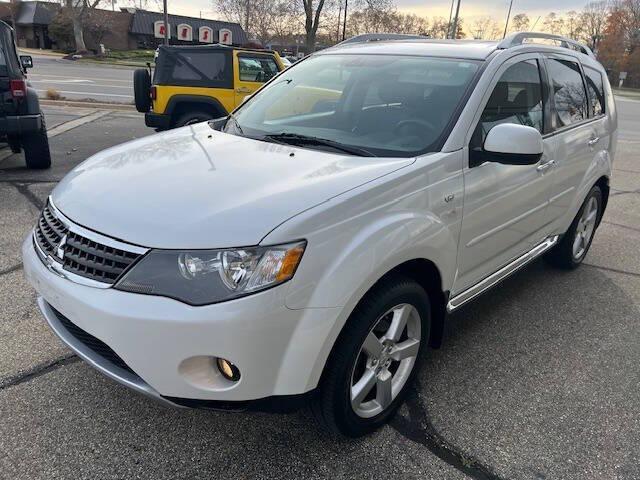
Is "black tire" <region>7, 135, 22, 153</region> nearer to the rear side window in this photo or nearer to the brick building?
the rear side window

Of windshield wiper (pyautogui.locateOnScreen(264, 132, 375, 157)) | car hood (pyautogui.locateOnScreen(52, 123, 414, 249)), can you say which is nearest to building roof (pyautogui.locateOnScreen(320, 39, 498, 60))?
windshield wiper (pyautogui.locateOnScreen(264, 132, 375, 157))

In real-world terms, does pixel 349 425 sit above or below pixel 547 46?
below

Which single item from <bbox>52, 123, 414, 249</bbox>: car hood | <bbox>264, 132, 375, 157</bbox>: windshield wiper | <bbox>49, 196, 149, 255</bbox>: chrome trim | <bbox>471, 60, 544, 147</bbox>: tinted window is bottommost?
<bbox>49, 196, 149, 255</bbox>: chrome trim

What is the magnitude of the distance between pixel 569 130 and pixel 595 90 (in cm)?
93

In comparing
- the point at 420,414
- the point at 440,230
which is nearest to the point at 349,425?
the point at 420,414

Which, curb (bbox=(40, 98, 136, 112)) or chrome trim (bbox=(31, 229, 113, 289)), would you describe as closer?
chrome trim (bbox=(31, 229, 113, 289))

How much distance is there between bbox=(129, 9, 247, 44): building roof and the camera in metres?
51.7

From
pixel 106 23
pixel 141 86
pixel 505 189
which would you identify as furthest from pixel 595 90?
pixel 106 23

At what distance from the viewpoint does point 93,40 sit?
5462 cm

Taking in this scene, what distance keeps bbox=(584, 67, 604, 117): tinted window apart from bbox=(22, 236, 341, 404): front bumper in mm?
3463

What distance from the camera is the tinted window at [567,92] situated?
371 centimetres

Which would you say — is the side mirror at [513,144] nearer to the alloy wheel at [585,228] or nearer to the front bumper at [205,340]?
the front bumper at [205,340]

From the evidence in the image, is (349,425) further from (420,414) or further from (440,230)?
(440,230)

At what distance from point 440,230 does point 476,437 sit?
1.00 m
